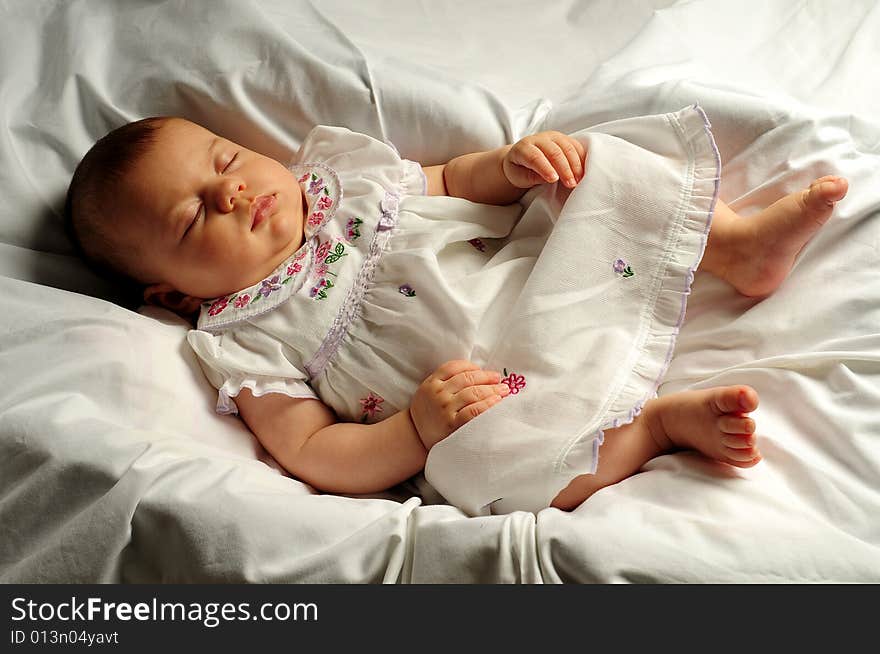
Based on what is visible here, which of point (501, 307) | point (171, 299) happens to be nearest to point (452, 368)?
point (501, 307)

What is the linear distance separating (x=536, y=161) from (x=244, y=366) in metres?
0.49

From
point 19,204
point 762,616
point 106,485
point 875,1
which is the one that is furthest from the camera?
point 875,1

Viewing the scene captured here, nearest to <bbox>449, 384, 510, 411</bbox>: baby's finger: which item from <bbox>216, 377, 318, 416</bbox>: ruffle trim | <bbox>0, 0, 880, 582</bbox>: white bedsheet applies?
<bbox>0, 0, 880, 582</bbox>: white bedsheet

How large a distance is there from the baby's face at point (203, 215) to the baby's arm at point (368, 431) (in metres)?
0.19

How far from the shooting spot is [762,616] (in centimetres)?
87

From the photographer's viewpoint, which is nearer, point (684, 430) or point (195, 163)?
point (684, 430)

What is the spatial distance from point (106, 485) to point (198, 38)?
2.61 ft

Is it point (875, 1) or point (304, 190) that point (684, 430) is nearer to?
point (304, 190)

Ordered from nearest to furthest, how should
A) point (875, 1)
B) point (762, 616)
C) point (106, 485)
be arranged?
point (762, 616) → point (106, 485) → point (875, 1)

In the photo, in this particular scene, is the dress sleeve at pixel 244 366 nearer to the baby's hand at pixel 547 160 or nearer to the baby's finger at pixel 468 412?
the baby's finger at pixel 468 412

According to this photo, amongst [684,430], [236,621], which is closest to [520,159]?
[684,430]

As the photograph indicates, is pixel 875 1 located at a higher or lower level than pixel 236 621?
higher

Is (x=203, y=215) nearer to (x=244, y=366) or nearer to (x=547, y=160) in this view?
(x=244, y=366)

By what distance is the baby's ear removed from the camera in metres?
1.29
